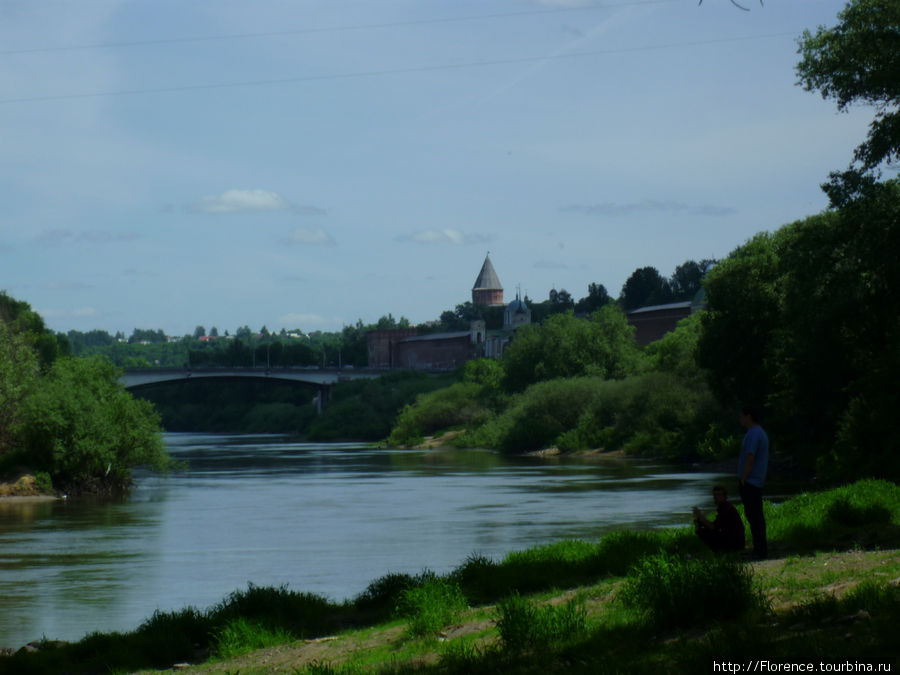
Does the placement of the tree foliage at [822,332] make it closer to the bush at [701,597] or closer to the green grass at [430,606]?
the green grass at [430,606]

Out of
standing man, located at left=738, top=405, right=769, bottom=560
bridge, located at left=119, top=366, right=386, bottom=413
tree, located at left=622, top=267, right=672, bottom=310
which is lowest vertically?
standing man, located at left=738, top=405, right=769, bottom=560

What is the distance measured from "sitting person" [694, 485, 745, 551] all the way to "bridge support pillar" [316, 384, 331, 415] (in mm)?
119724

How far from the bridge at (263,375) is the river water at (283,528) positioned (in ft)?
164

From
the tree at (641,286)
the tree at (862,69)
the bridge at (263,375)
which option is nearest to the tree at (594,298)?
the tree at (641,286)

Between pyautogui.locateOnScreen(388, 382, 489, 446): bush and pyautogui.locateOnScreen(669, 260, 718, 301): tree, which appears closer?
pyautogui.locateOnScreen(388, 382, 489, 446): bush

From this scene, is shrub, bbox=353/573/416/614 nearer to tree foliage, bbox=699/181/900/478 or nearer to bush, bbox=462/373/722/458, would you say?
tree foliage, bbox=699/181/900/478

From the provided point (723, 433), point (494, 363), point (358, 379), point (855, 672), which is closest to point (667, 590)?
point (855, 672)

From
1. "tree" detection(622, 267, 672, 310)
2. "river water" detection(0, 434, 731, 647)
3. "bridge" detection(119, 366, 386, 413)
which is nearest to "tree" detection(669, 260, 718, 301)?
"tree" detection(622, 267, 672, 310)

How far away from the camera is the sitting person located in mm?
13391

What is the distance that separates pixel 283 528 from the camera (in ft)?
117

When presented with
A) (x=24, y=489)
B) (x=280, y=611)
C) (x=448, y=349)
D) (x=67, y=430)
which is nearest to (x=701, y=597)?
(x=280, y=611)

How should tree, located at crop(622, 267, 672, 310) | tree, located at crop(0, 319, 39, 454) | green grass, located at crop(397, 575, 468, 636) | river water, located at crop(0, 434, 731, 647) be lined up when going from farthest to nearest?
tree, located at crop(622, 267, 672, 310)
tree, located at crop(0, 319, 39, 454)
river water, located at crop(0, 434, 731, 647)
green grass, located at crop(397, 575, 468, 636)

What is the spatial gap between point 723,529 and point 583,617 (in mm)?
4308

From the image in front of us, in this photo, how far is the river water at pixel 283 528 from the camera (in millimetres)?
22609
